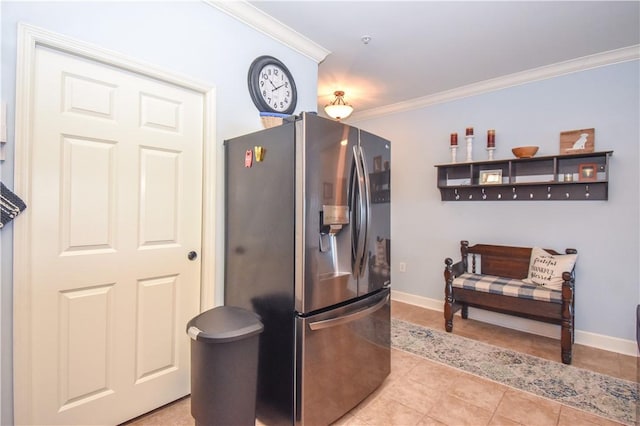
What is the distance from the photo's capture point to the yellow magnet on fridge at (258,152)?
5.96 ft

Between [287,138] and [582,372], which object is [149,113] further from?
[582,372]

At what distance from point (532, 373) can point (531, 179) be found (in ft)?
5.92

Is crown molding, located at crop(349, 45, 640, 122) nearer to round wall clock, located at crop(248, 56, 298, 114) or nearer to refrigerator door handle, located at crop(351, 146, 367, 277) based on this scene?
round wall clock, located at crop(248, 56, 298, 114)

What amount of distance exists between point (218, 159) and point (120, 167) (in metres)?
0.57

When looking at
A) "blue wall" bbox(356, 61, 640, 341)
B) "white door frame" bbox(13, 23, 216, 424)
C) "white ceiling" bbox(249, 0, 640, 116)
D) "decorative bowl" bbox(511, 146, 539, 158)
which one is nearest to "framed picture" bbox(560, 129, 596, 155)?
"blue wall" bbox(356, 61, 640, 341)

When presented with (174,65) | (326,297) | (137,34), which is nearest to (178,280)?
(326,297)

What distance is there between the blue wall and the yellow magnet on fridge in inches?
106

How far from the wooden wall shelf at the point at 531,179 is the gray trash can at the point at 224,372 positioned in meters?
2.88

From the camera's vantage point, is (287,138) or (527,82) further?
(527,82)

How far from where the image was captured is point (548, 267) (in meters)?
2.84

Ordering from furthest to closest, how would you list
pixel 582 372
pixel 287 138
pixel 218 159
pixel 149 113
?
pixel 582 372 < pixel 218 159 < pixel 149 113 < pixel 287 138

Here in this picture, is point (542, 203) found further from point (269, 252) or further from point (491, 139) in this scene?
point (269, 252)

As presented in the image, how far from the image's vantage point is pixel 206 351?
1495 mm

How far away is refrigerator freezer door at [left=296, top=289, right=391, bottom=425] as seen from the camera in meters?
1.59
